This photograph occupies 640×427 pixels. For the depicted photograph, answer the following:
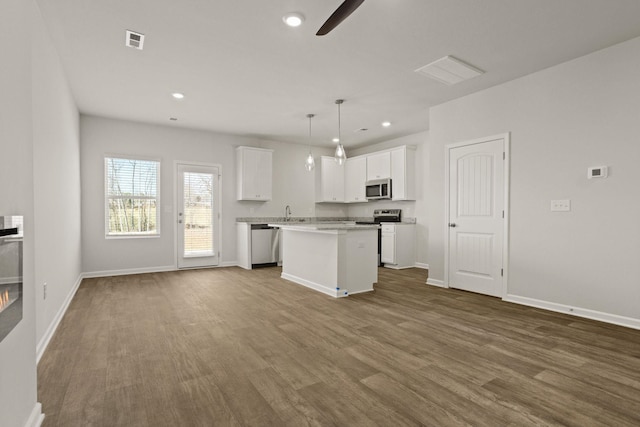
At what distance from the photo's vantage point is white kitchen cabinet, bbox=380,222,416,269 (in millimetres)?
6586

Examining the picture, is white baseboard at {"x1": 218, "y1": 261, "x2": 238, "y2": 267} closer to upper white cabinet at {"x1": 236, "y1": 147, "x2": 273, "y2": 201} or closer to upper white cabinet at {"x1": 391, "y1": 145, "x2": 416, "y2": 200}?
upper white cabinet at {"x1": 236, "y1": 147, "x2": 273, "y2": 201}

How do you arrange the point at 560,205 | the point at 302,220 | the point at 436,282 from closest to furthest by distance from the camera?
1. the point at 560,205
2. the point at 436,282
3. the point at 302,220

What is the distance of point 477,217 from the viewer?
450 centimetres

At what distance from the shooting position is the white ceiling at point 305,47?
2.73 meters

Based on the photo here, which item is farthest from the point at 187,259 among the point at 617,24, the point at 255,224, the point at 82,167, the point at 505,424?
the point at 617,24

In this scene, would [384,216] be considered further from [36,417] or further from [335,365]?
[36,417]

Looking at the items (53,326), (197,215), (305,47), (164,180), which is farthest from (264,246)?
(305,47)

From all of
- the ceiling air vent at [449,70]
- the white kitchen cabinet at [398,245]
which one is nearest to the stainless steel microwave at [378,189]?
the white kitchen cabinet at [398,245]

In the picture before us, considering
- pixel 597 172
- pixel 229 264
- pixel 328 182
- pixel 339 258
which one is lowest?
pixel 229 264

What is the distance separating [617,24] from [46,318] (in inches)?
221

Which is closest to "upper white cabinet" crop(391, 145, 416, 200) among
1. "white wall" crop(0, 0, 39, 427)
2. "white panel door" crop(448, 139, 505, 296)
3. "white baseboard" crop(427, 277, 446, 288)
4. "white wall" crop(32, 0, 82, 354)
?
"white panel door" crop(448, 139, 505, 296)

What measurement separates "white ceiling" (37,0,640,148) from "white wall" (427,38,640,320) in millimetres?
253

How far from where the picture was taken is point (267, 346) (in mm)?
2740

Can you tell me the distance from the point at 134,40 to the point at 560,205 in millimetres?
4689
